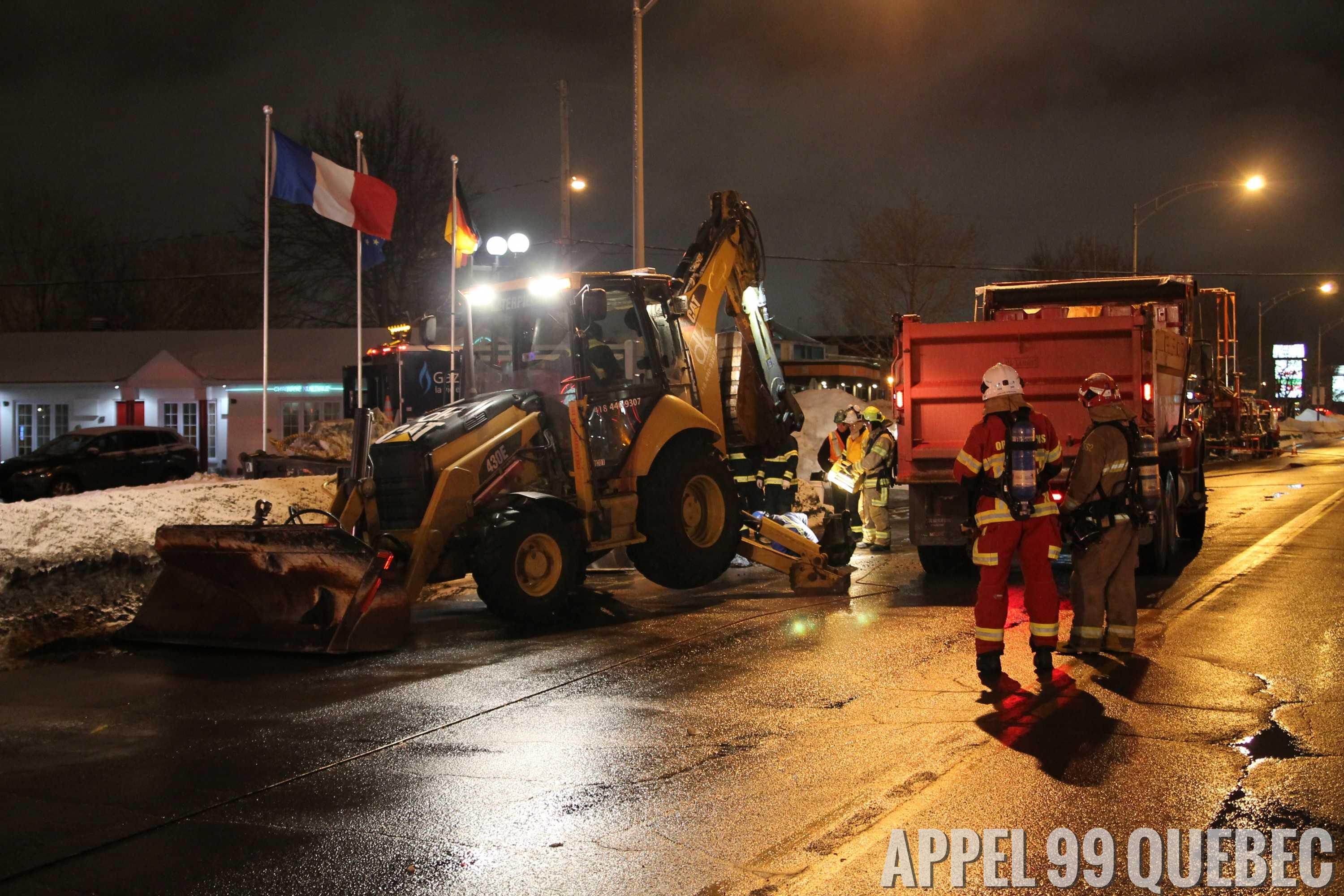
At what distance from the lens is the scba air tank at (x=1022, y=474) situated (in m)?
7.42

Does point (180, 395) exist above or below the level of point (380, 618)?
above

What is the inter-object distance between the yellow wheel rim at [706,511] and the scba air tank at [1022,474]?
4077mm

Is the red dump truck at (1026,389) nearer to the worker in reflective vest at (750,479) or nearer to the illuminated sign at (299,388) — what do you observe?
the worker in reflective vest at (750,479)

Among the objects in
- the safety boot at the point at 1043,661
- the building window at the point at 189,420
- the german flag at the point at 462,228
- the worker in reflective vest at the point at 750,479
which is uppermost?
the german flag at the point at 462,228

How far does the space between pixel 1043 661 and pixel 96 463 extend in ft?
68.0

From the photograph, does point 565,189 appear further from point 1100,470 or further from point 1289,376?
point 1289,376

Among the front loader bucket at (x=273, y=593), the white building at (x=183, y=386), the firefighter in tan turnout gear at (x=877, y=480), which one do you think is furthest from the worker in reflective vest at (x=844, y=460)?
the white building at (x=183, y=386)

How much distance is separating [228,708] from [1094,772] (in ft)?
15.4

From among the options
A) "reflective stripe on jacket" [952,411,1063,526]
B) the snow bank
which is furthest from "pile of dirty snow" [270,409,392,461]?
the snow bank

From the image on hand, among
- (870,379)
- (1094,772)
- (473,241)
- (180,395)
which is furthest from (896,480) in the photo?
(870,379)

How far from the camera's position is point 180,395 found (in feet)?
115

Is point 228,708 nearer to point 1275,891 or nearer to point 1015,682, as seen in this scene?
point 1015,682

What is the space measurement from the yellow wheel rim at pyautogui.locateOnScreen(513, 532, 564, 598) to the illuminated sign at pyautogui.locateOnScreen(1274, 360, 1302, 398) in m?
99.6

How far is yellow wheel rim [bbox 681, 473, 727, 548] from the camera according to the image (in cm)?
1116
